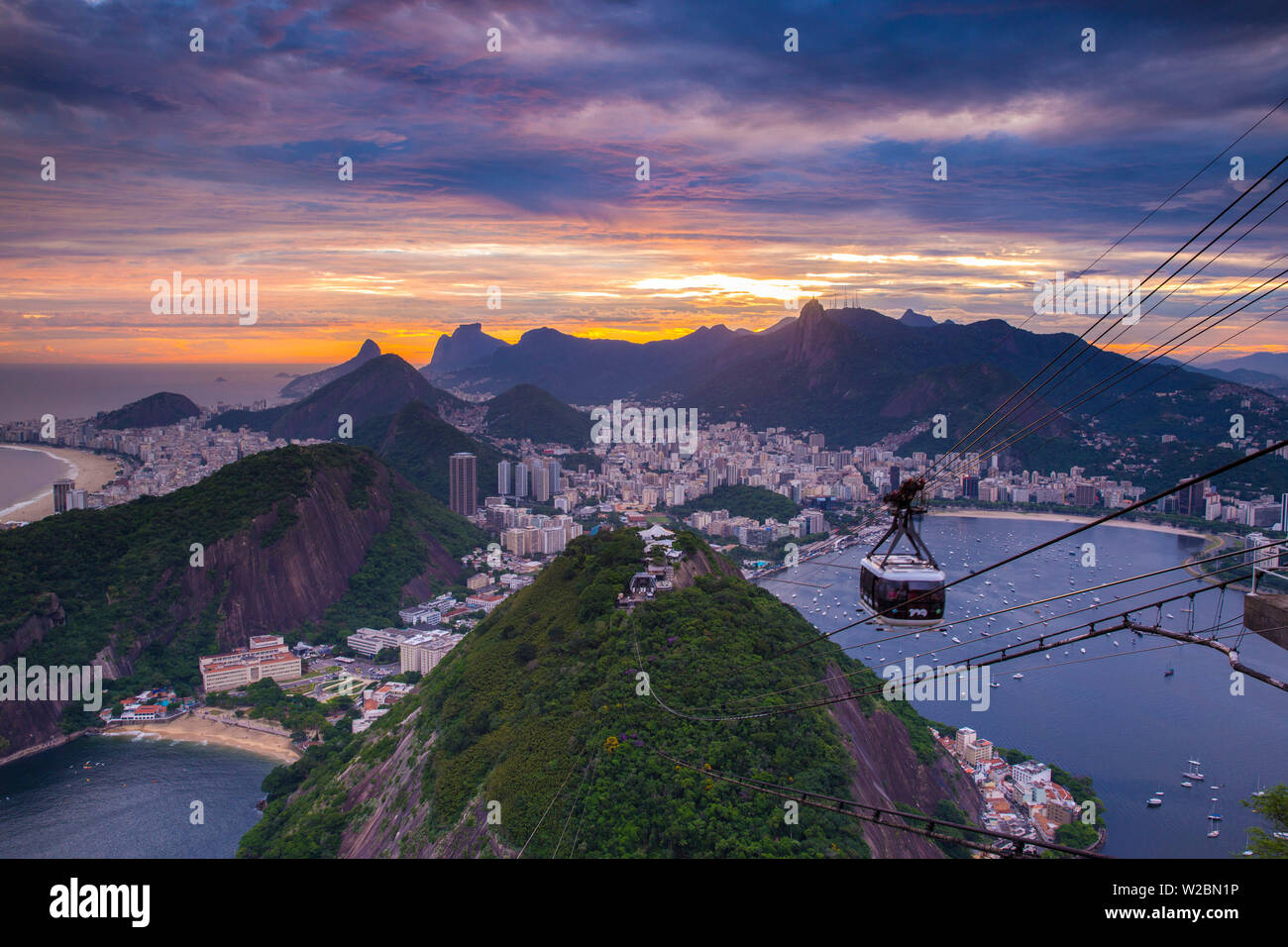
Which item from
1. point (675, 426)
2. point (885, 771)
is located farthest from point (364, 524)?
point (675, 426)

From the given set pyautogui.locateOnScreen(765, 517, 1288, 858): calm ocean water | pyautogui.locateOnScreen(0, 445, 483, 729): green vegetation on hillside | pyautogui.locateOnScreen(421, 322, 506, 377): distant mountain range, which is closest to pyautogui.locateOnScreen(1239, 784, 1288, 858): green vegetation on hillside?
pyautogui.locateOnScreen(765, 517, 1288, 858): calm ocean water

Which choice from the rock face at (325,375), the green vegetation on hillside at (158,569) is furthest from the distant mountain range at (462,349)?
the green vegetation on hillside at (158,569)

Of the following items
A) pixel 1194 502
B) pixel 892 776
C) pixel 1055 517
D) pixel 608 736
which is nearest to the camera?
pixel 608 736

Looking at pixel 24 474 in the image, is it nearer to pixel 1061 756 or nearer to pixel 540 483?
pixel 540 483

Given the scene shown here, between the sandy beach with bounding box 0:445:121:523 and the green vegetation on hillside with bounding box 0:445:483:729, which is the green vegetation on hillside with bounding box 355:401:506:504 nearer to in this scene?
the green vegetation on hillside with bounding box 0:445:483:729

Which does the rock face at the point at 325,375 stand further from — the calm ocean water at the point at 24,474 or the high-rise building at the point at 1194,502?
the high-rise building at the point at 1194,502

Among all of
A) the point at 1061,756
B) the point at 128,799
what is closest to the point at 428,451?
the point at 128,799
